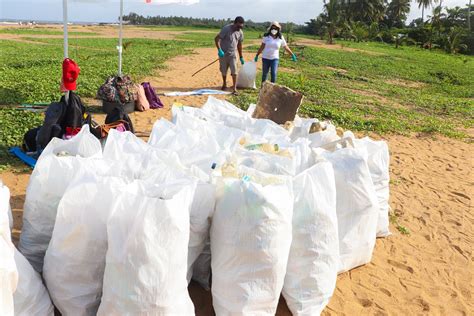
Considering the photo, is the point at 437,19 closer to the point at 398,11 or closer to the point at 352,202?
the point at 398,11

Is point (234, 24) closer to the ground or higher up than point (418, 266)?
higher up

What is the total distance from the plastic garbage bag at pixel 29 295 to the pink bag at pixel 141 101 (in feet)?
14.8

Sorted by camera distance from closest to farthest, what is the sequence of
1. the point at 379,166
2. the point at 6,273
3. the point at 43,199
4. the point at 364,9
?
1. the point at 6,273
2. the point at 43,199
3. the point at 379,166
4. the point at 364,9

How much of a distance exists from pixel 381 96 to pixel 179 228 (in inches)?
366

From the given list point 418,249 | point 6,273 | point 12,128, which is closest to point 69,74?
point 12,128

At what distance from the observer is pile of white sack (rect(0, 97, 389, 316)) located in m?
1.79

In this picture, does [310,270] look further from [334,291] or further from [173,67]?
[173,67]

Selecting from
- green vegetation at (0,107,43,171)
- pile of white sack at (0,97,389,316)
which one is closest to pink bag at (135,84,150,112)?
green vegetation at (0,107,43,171)

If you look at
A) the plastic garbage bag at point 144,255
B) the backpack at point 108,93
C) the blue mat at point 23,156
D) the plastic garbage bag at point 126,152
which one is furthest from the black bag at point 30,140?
the plastic garbage bag at point 144,255

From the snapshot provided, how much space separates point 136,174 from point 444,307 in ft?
6.65

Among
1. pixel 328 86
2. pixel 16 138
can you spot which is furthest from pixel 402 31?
pixel 16 138

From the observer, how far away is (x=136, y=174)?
226 centimetres

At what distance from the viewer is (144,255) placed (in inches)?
69.6

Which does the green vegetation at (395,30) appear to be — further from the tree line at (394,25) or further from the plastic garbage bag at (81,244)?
the plastic garbage bag at (81,244)
